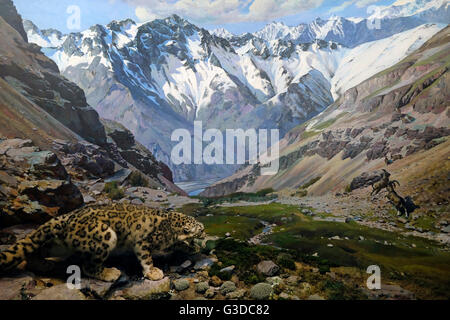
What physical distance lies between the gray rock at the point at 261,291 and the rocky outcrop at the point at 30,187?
30.3ft

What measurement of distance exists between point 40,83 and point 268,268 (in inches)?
2974

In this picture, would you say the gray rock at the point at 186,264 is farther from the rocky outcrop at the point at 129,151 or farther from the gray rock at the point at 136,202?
the rocky outcrop at the point at 129,151

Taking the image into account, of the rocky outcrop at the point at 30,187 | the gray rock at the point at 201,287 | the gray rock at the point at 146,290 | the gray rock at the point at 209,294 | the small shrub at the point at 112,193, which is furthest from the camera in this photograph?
the small shrub at the point at 112,193

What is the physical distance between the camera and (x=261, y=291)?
8070mm

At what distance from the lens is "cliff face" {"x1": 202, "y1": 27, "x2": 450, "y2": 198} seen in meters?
44.8

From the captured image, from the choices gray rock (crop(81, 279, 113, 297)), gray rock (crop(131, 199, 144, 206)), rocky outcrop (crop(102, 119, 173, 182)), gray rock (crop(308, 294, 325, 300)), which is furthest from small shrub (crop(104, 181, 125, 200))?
rocky outcrop (crop(102, 119, 173, 182))

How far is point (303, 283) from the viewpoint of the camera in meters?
8.88

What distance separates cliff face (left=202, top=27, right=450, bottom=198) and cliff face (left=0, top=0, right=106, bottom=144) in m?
57.6

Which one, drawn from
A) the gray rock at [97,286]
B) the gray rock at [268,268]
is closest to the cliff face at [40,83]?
the gray rock at [97,286]

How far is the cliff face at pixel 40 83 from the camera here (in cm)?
6256

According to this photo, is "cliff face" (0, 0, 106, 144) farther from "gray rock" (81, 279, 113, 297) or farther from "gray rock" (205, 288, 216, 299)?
"gray rock" (205, 288, 216, 299)

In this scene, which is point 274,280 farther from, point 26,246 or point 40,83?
point 40,83
